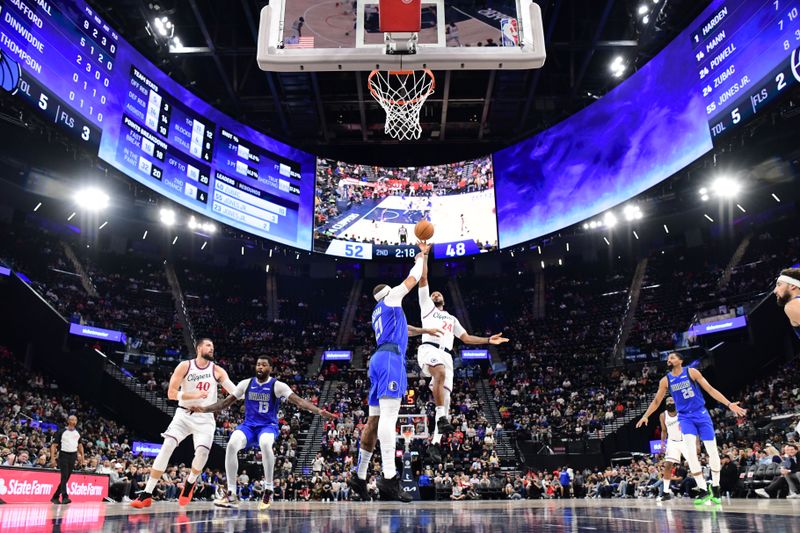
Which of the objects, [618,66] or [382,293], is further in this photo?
[618,66]

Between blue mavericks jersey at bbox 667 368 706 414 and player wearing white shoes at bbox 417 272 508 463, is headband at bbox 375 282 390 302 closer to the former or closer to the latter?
player wearing white shoes at bbox 417 272 508 463

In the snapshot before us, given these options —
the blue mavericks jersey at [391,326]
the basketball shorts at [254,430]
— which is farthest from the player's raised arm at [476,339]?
the basketball shorts at [254,430]

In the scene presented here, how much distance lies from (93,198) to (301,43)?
21190 millimetres

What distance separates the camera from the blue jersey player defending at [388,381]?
627 cm

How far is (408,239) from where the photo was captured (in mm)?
28984

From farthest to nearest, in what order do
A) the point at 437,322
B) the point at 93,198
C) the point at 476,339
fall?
the point at 93,198 → the point at 437,322 → the point at 476,339

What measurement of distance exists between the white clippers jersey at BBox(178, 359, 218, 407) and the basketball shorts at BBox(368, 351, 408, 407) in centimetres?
233

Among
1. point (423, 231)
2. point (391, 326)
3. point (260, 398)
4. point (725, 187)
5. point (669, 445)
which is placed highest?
point (725, 187)

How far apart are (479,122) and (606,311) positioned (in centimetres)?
1200

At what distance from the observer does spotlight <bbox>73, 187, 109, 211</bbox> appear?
26.1 metres

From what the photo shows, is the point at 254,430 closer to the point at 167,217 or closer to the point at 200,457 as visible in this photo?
the point at 200,457

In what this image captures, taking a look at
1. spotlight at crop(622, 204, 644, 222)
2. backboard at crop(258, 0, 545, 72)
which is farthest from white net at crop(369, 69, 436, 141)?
spotlight at crop(622, 204, 644, 222)

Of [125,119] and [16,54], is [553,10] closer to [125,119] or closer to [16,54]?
[125,119]

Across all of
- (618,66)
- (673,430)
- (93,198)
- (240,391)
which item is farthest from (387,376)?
(93,198)
